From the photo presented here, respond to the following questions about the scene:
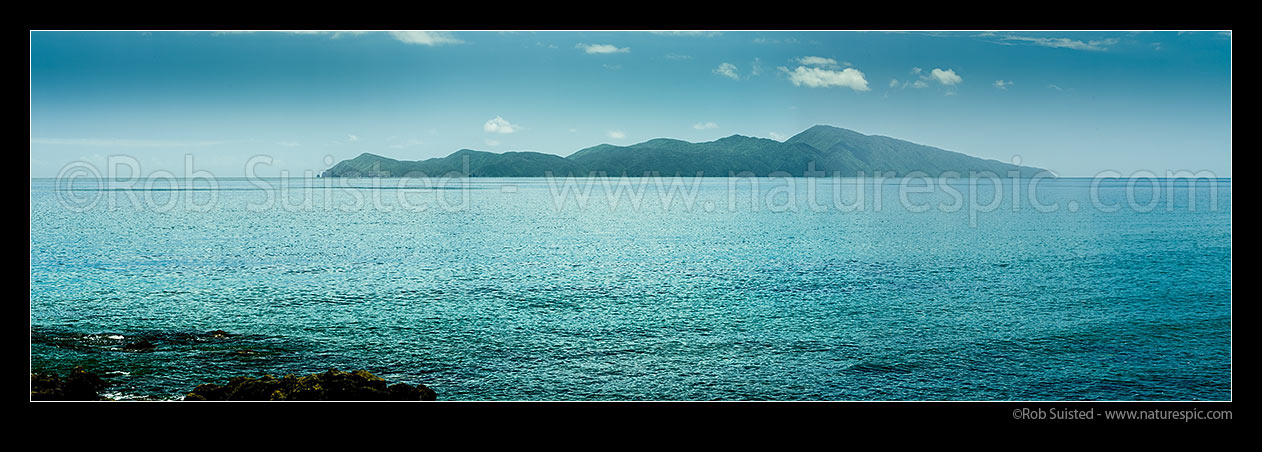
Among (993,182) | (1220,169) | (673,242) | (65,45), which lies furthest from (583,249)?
(1220,169)

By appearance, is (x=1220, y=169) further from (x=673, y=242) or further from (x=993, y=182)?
(x=673, y=242)

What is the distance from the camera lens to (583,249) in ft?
141

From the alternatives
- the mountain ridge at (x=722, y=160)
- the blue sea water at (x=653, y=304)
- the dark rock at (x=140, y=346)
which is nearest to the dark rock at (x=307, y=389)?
the blue sea water at (x=653, y=304)

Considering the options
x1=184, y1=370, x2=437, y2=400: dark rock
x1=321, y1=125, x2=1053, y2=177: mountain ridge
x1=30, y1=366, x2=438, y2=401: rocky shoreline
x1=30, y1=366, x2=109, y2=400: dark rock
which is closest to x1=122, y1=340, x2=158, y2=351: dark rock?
x1=30, y1=366, x2=438, y2=401: rocky shoreline

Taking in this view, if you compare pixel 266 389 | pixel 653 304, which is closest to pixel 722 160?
pixel 653 304

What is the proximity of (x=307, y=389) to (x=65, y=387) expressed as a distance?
370 centimetres

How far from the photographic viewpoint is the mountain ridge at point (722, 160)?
79688 mm

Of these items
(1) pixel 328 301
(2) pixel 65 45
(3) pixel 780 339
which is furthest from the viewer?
(2) pixel 65 45

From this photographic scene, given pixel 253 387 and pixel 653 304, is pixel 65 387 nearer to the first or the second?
pixel 253 387

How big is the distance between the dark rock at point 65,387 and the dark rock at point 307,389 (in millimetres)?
1556

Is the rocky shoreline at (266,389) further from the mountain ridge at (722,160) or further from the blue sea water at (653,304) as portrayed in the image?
the mountain ridge at (722,160)
